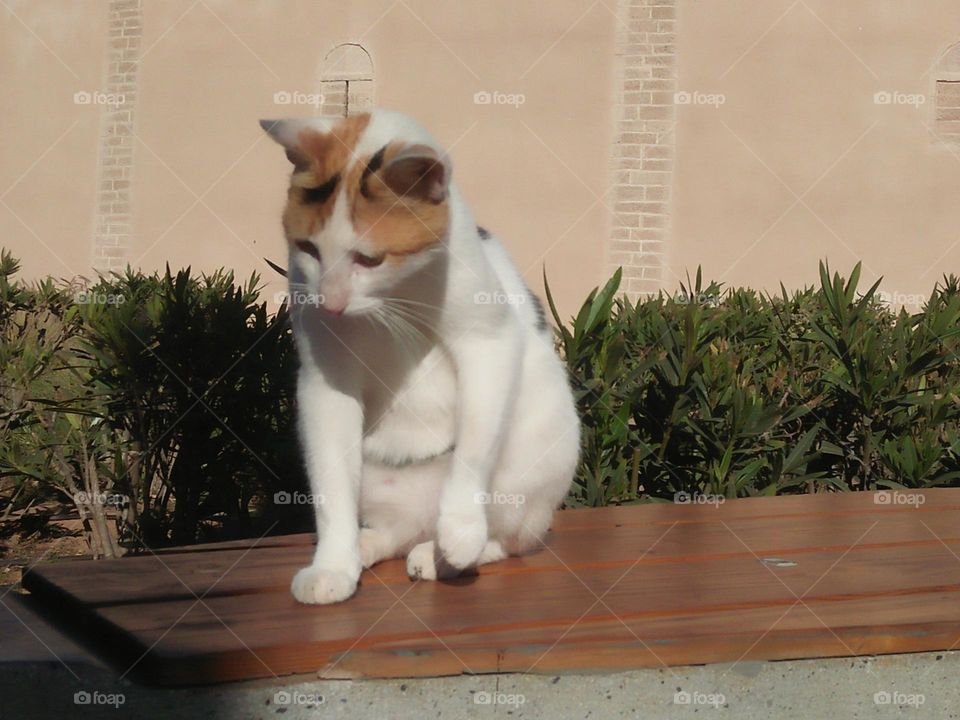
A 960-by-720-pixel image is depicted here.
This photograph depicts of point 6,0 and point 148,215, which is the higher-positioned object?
point 6,0

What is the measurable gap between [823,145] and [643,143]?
2.11 meters

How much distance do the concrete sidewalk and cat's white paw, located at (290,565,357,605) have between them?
1.38 ft

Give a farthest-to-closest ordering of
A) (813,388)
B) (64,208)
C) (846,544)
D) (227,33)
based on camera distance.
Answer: (64,208) → (227,33) → (813,388) → (846,544)

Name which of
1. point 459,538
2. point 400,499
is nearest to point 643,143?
point 400,499

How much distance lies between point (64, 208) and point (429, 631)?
14.8 m

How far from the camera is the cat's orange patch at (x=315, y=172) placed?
256 cm

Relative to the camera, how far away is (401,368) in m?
2.83

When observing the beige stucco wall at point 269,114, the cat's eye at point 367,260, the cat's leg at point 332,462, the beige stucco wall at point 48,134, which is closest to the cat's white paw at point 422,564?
the cat's leg at point 332,462

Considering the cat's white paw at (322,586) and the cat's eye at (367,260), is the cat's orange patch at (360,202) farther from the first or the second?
the cat's white paw at (322,586)

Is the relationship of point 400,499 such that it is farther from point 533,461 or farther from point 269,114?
point 269,114

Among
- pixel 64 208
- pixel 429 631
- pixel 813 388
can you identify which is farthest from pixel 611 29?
pixel 429 631

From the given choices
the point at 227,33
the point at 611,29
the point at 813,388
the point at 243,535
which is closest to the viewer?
the point at 243,535

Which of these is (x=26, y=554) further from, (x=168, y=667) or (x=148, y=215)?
(x=148, y=215)

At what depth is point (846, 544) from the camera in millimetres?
3152
